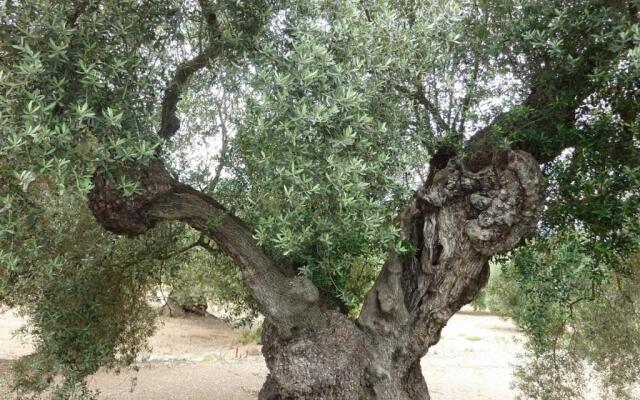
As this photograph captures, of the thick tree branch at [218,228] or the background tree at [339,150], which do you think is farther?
the thick tree branch at [218,228]

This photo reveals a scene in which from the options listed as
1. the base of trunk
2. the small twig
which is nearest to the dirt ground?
the base of trunk

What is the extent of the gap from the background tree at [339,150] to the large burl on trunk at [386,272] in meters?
0.02

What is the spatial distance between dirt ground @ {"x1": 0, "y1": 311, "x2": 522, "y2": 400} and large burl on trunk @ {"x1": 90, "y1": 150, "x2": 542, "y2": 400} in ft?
16.3

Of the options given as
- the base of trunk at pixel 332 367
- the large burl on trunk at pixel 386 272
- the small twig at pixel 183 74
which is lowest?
the base of trunk at pixel 332 367

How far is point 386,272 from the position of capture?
579 cm

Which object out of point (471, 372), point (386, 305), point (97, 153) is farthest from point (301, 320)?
point (471, 372)

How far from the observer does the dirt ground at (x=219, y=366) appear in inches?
461

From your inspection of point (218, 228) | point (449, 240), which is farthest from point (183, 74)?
point (449, 240)

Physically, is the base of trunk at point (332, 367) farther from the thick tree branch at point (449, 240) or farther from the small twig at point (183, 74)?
the small twig at point (183, 74)

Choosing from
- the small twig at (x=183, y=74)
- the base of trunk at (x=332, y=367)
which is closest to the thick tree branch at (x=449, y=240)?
the base of trunk at (x=332, y=367)

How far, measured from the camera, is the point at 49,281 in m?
6.49

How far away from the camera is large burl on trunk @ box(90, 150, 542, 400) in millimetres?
5109

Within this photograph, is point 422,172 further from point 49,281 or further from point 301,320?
point 49,281

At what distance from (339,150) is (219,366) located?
12.3 metres
